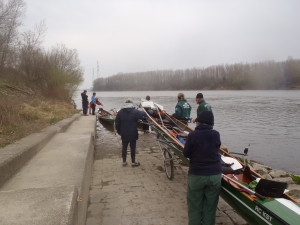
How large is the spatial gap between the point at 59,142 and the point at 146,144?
3.79 metres

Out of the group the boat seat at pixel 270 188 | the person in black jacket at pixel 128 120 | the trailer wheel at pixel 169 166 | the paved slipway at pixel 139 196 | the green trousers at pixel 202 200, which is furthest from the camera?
the person in black jacket at pixel 128 120

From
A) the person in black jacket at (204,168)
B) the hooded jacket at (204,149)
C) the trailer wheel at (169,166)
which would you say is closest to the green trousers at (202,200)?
the person in black jacket at (204,168)

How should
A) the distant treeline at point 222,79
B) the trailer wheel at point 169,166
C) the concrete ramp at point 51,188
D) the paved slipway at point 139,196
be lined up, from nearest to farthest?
1. the concrete ramp at point 51,188
2. the paved slipway at point 139,196
3. the trailer wheel at point 169,166
4. the distant treeline at point 222,79

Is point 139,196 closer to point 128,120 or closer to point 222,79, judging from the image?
point 128,120

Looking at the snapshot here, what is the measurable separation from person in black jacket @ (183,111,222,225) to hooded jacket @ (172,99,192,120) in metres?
4.89

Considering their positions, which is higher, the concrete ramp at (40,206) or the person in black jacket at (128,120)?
the person in black jacket at (128,120)

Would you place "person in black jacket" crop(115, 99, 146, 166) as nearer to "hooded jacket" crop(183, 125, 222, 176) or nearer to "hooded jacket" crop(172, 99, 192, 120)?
"hooded jacket" crop(172, 99, 192, 120)

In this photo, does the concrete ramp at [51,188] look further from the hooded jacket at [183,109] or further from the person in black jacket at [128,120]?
the hooded jacket at [183,109]

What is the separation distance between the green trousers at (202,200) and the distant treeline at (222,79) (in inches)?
3313

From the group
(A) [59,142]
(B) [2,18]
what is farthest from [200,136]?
(B) [2,18]

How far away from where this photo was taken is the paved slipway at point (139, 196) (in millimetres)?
4004

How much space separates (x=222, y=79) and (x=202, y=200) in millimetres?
100284

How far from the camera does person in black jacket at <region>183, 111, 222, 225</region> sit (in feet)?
10.9

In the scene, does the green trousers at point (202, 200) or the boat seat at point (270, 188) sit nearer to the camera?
the boat seat at point (270, 188)
